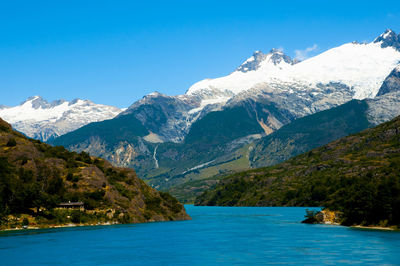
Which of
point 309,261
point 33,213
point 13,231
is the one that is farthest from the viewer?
point 33,213

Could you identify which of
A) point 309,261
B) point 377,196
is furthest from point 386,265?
point 377,196

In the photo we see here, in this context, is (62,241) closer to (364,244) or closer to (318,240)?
(318,240)

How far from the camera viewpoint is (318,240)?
155375 mm

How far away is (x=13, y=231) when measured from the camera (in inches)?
6900

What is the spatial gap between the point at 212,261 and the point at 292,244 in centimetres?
3811

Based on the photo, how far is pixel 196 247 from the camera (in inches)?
5738

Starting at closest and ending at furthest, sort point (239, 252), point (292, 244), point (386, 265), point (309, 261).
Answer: point (386, 265), point (309, 261), point (239, 252), point (292, 244)

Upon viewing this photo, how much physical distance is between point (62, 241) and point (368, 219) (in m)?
112

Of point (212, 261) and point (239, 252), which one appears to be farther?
point (239, 252)

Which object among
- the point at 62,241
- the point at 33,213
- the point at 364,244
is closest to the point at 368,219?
the point at 364,244

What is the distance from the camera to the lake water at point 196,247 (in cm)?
11712

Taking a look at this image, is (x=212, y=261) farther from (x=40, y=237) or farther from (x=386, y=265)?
(x=40, y=237)

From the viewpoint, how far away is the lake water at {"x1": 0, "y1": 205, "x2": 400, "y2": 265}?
117m

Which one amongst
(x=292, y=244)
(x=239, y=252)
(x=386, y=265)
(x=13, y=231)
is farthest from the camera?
(x=13, y=231)
